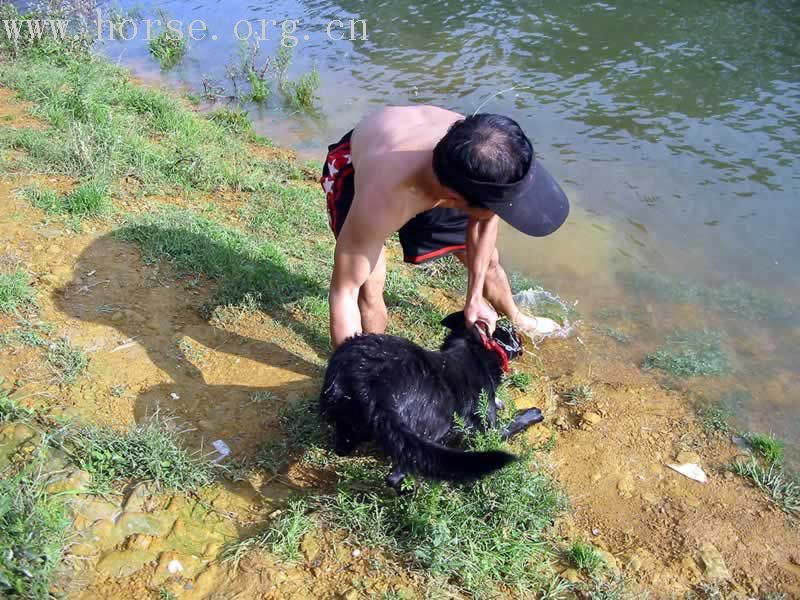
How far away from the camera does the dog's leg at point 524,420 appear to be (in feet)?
10.2

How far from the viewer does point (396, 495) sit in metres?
2.44

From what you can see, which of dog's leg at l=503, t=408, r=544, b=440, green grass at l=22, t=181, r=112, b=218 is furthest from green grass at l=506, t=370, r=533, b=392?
green grass at l=22, t=181, r=112, b=218

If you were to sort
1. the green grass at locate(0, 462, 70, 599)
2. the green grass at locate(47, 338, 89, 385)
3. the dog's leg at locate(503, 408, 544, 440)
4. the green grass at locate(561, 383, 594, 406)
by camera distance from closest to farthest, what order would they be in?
the green grass at locate(0, 462, 70, 599) → the green grass at locate(47, 338, 89, 385) → the dog's leg at locate(503, 408, 544, 440) → the green grass at locate(561, 383, 594, 406)

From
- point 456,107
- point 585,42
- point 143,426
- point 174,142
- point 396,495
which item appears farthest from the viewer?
point 585,42

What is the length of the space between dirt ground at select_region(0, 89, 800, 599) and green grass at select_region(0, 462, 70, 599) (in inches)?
4.8

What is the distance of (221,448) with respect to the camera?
2.75 m

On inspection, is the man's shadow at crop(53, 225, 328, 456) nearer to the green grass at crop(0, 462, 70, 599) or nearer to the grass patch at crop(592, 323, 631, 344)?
the green grass at crop(0, 462, 70, 599)

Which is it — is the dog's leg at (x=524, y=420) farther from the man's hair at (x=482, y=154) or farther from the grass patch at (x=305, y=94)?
the grass patch at (x=305, y=94)

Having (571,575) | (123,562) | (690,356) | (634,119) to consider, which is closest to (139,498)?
(123,562)

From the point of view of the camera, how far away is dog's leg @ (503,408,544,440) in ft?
10.2

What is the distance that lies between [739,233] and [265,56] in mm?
7090

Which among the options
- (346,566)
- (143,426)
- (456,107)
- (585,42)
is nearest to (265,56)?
(456,107)

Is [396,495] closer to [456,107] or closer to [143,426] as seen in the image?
[143,426]

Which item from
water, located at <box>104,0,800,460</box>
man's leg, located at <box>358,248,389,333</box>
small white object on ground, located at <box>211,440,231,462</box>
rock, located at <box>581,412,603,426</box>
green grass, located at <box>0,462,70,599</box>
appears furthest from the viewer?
water, located at <box>104,0,800,460</box>
